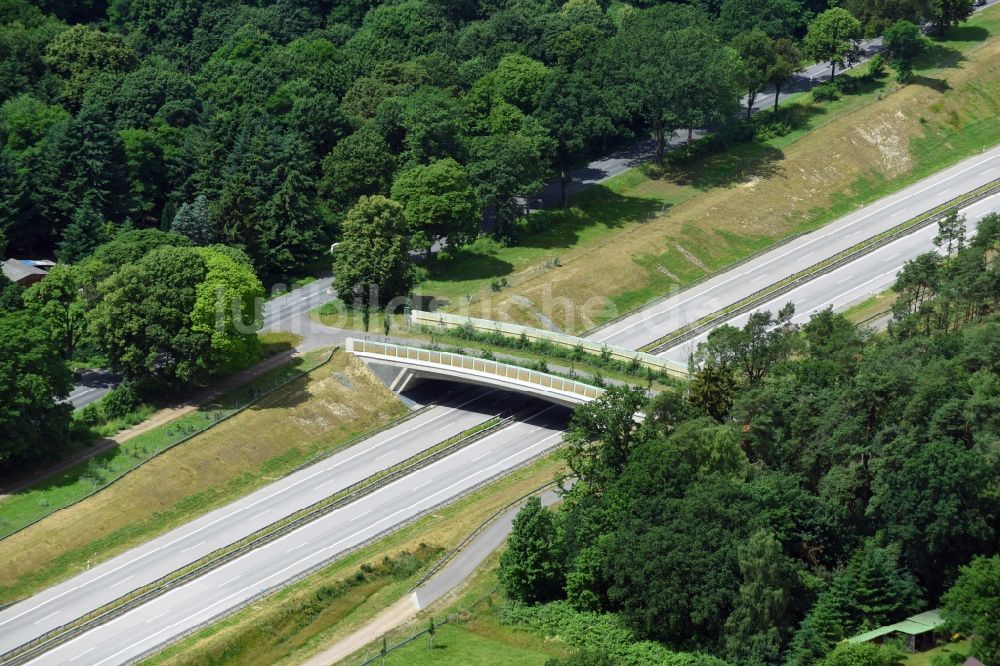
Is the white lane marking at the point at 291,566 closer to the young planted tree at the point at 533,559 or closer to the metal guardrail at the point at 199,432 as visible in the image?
the metal guardrail at the point at 199,432

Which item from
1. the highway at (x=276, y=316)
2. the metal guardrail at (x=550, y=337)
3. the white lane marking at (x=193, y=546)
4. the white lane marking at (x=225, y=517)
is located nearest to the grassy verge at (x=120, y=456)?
the highway at (x=276, y=316)

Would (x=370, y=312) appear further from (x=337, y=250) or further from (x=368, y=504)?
(x=368, y=504)

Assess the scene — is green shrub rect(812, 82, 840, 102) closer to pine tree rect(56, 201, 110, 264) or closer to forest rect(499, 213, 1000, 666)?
forest rect(499, 213, 1000, 666)

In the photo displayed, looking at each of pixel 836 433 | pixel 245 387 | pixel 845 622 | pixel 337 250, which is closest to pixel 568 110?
pixel 337 250

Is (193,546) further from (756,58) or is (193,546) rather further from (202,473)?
(756,58)

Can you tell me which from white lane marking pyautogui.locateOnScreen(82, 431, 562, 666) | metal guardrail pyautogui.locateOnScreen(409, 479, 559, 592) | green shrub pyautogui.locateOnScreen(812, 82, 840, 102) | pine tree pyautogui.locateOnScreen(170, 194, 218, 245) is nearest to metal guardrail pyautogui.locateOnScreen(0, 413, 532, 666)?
white lane marking pyautogui.locateOnScreen(82, 431, 562, 666)

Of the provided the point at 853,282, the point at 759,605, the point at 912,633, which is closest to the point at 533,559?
the point at 759,605
